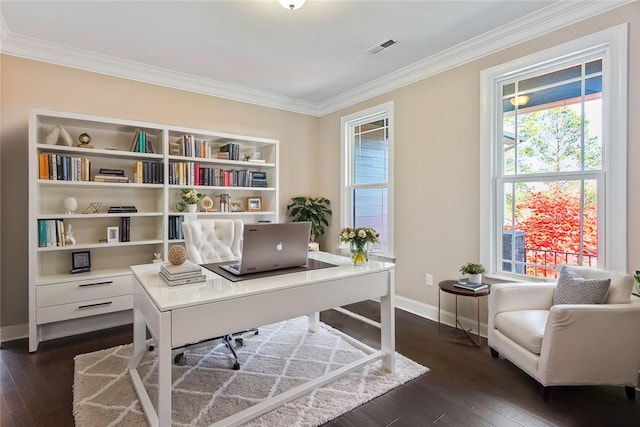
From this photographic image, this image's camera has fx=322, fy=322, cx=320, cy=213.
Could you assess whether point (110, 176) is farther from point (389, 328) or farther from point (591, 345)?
point (591, 345)

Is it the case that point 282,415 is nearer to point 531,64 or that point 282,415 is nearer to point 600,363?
point 600,363

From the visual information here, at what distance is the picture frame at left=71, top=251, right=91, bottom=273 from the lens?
3012 mm

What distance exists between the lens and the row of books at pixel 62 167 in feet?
9.06

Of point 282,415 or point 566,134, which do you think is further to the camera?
point 566,134

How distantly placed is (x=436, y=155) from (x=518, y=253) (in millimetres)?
1208

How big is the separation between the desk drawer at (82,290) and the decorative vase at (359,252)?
2.22 meters

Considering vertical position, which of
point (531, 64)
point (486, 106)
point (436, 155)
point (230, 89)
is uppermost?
point (230, 89)

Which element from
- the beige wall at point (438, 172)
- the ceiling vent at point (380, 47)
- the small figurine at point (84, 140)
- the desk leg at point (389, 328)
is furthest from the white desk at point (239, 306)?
the ceiling vent at point (380, 47)

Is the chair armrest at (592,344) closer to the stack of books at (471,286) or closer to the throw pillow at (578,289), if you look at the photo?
the throw pillow at (578,289)

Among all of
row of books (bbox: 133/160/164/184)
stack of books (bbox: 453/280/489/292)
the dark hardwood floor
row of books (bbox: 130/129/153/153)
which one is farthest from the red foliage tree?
row of books (bbox: 130/129/153/153)

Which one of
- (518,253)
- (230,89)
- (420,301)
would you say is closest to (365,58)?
(230,89)

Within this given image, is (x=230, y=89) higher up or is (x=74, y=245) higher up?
(x=230, y=89)

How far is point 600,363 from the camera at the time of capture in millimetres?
1911

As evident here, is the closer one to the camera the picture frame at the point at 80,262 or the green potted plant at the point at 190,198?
the picture frame at the point at 80,262
